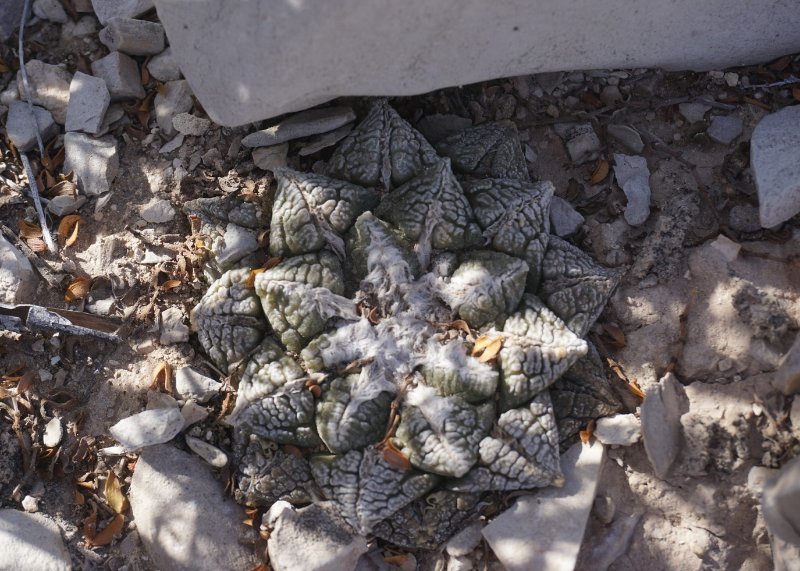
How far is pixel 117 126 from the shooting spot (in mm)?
3600

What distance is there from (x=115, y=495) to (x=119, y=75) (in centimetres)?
191

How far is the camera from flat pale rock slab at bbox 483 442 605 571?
2768 millimetres

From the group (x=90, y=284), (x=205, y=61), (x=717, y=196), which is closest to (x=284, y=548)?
(x=90, y=284)

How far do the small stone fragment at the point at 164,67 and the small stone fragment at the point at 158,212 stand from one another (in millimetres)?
663

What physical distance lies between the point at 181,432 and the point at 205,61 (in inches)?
58.6

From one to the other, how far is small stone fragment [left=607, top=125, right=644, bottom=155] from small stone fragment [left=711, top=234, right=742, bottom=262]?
542mm

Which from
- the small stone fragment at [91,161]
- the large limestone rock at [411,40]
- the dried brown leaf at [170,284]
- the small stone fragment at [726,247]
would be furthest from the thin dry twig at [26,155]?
the small stone fragment at [726,247]

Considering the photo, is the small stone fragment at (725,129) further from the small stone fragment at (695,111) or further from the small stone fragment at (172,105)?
the small stone fragment at (172,105)

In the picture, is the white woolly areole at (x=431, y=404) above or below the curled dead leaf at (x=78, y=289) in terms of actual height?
below

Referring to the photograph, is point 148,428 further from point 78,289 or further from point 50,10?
point 50,10

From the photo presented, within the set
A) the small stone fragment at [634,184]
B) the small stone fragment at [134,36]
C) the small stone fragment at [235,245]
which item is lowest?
the small stone fragment at [634,184]

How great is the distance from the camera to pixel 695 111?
3.40 m

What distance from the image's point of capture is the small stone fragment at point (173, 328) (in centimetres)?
318

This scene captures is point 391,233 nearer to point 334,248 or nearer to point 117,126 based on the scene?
point 334,248
